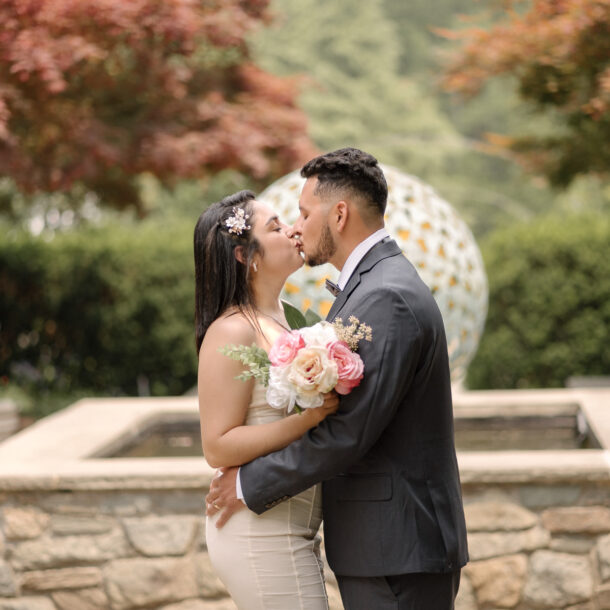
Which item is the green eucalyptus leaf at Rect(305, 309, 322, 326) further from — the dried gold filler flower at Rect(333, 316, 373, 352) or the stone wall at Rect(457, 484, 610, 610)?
the stone wall at Rect(457, 484, 610, 610)

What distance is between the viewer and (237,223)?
284 centimetres

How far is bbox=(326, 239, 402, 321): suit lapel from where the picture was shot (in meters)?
2.61

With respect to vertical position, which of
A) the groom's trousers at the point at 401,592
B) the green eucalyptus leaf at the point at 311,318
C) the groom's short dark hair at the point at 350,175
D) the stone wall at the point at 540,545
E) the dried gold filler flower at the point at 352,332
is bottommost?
the stone wall at the point at 540,545

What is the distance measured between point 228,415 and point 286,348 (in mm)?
391

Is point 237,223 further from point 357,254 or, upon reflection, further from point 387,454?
point 387,454

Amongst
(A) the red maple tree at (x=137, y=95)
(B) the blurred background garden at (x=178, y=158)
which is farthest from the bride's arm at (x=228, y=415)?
(A) the red maple tree at (x=137, y=95)

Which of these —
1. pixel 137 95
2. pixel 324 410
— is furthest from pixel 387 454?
pixel 137 95

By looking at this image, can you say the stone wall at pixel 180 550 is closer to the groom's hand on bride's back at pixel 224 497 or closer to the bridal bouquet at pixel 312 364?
the groom's hand on bride's back at pixel 224 497

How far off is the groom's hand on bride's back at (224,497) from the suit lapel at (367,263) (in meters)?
0.56

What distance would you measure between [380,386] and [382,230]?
522 mm

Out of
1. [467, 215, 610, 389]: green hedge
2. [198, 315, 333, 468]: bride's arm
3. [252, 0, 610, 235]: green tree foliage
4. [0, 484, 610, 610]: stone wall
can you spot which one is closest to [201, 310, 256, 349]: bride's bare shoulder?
A: [198, 315, 333, 468]: bride's arm

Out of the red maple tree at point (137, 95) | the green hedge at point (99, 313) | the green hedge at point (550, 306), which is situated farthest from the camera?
the green hedge at point (99, 313)

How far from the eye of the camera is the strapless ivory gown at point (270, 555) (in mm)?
2648

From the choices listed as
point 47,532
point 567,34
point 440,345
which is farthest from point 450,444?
point 567,34
